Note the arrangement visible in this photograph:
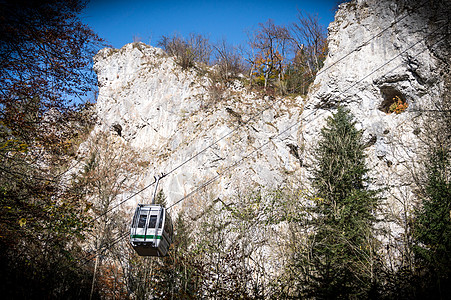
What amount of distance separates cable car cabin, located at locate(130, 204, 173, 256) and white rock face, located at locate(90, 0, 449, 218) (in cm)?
640

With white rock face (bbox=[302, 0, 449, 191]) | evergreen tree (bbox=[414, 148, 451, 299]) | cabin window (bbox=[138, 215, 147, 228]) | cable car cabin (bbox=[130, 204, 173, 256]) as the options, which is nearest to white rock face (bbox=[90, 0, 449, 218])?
white rock face (bbox=[302, 0, 449, 191])

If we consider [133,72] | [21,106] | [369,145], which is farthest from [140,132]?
[21,106]

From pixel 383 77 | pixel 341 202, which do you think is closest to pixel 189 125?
pixel 383 77

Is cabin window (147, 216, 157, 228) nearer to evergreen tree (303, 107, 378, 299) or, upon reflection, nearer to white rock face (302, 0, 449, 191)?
evergreen tree (303, 107, 378, 299)

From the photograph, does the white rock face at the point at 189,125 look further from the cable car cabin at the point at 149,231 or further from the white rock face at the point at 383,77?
the cable car cabin at the point at 149,231

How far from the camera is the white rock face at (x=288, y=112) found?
17.5 metres

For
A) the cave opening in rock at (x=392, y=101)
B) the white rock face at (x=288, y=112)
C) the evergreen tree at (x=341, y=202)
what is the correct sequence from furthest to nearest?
the cave opening in rock at (x=392, y=101) < the white rock face at (x=288, y=112) < the evergreen tree at (x=341, y=202)

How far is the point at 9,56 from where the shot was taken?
241 inches

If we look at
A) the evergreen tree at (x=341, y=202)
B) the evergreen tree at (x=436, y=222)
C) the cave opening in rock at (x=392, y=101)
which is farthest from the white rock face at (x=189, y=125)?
the evergreen tree at (x=436, y=222)

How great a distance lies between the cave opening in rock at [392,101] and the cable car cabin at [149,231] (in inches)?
592

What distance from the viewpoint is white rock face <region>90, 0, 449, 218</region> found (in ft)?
57.5

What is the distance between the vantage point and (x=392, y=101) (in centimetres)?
1902

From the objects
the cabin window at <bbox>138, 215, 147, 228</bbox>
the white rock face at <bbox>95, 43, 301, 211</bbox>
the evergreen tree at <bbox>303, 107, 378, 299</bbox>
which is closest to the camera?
the evergreen tree at <bbox>303, 107, 378, 299</bbox>

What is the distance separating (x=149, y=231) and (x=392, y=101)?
16589 mm
